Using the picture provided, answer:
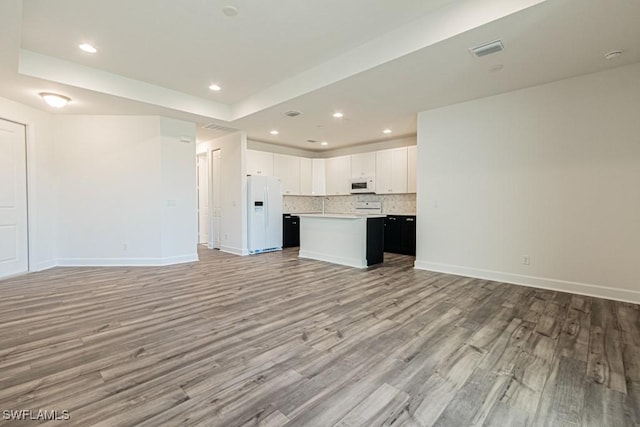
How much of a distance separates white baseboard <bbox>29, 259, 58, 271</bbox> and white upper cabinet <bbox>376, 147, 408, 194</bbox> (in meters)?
6.77

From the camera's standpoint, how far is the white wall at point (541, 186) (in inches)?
136

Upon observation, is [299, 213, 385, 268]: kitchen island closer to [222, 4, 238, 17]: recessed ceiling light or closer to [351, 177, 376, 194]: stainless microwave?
[351, 177, 376, 194]: stainless microwave

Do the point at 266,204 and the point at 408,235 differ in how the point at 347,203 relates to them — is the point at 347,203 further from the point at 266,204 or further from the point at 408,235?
the point at 266,204

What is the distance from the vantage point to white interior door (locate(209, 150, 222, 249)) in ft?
23.9

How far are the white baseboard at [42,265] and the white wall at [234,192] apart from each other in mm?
3083

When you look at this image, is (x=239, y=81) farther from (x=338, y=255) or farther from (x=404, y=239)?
(x=404, y=239)

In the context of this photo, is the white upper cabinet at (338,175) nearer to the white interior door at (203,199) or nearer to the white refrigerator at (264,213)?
the white refrigerator at (264,213)

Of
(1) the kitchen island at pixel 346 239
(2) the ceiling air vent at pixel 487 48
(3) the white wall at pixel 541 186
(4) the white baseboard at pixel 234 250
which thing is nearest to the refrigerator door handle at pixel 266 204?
(4) the white baseboard at pixel 234 250

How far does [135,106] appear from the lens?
188 inches

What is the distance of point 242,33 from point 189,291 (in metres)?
3.21

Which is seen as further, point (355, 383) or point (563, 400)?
point (355, 383)

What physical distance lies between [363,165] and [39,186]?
6553 millimetres

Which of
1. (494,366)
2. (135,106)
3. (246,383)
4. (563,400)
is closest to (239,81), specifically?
(135,106)

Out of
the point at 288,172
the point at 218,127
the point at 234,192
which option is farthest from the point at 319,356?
the point at 288,172
